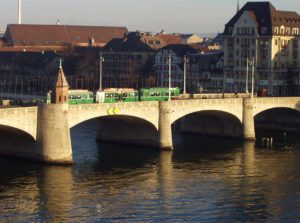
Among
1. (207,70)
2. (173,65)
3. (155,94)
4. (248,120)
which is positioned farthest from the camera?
(173,65)

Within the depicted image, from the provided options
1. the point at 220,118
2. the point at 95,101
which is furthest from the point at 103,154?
the point at 220,118

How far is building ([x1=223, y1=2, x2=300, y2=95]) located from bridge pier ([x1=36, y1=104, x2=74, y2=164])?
79.6 metres

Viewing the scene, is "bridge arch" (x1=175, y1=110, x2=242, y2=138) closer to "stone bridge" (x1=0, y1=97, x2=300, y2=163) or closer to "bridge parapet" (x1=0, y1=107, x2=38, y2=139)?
"stone bridge" (x1=0, y1=97, x2=300, y2=163)

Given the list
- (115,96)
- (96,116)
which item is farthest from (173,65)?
(96,116)

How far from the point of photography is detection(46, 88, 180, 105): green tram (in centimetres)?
10244

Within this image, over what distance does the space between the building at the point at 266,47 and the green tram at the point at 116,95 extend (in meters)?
52.6

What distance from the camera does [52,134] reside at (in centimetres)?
9188

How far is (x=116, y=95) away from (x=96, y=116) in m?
11.4

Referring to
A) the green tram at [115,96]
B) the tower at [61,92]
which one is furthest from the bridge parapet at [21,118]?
the green tram at [115,96]

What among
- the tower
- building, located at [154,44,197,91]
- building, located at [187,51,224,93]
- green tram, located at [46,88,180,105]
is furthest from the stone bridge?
building, located at [154,44,197,91]

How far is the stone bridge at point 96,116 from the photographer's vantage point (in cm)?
9175

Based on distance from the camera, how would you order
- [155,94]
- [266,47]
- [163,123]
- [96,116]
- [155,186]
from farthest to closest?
[266,47], [155,94], [163,123], [96,116], [155,186]

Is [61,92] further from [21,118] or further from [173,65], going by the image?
[173,65]

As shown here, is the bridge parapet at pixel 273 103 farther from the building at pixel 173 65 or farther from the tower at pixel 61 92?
the building at pixel 173 65
